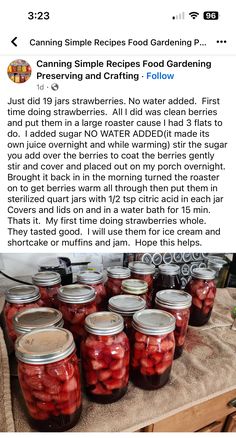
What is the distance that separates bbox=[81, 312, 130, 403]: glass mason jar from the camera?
0.36 meters

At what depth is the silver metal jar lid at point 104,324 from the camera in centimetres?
36

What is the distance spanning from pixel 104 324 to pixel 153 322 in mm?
77

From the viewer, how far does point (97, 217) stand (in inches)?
18.3

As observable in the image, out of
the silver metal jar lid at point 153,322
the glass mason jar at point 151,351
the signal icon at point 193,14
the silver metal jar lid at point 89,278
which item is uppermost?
the signal icon at point 193,14

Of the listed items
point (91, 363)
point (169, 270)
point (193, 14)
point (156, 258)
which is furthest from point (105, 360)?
point (193, 14)

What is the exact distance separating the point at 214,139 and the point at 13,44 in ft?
1.11

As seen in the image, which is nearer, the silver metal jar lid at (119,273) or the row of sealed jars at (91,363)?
the row of sealed jars at (91,363)

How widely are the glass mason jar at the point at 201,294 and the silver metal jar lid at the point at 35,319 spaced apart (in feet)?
0.96

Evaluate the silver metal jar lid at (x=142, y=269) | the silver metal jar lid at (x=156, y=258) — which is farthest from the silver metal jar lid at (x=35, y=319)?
the silver metal jar lid at (x=156, y=258)

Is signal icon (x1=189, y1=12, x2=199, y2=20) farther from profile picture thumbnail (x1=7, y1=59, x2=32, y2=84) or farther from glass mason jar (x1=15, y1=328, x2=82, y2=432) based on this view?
glass mason jar (x1=15, y1=328, x2=82, y2=432)

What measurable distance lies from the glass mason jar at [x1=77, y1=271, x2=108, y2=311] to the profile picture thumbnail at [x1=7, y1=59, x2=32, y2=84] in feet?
1.16

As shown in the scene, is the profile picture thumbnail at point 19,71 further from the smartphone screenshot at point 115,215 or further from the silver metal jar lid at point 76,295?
the silver metal jar lid at point 76,295

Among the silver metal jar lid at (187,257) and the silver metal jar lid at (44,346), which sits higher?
the silver metal jar lid at (44,346)

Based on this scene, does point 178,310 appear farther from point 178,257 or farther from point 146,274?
point 178,257
